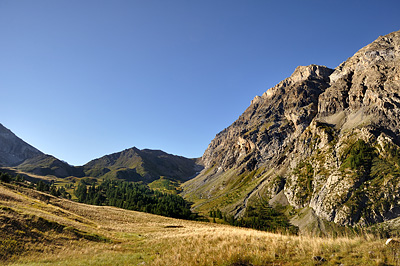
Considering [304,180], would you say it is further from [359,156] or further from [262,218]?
[262,218]

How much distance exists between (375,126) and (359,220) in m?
82.4

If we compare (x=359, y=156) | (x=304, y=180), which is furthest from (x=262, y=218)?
(x=359, y=156)

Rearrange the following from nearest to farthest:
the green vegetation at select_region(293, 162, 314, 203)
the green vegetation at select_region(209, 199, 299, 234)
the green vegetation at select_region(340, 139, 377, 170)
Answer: the green vegetation at select_region(340, 139, 377, 170)
the green vegetation at select_region(209, 199, 299, 234)
the green vegetation at select_region(293, 162, 314, 203)

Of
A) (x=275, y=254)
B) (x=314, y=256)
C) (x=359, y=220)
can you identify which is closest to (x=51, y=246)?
(x=275, y=254)

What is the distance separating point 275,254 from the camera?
44.0 feet

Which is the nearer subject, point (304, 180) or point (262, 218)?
point (262, 218)

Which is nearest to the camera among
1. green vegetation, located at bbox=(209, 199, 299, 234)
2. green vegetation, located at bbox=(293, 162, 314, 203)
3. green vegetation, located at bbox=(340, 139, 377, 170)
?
green vegetation, located at bbox=(340, 139, 377, 170)

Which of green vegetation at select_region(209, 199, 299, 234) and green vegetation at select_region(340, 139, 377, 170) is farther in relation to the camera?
green vegetation at select_region(209, 199, 299, 234)

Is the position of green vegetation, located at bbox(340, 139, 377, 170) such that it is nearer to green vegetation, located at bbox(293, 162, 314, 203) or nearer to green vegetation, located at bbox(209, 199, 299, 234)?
green vegetation, located at bbox(293, 162, 314, 203)

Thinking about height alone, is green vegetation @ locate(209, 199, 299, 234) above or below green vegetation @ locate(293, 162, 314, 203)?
below

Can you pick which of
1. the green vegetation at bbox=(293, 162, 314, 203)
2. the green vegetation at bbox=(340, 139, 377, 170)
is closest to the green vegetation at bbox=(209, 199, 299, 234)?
the green vegetation at bbox=(293, 162, 314, 203)

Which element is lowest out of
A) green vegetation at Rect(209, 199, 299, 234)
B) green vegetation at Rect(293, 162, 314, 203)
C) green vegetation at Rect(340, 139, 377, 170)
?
green vegetation at Rect(209, 199, 299, 234)

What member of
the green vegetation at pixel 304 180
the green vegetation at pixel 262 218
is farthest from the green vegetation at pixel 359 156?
the green vegetation at pixel 262 218

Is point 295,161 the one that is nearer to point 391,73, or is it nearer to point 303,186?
point 303,186
